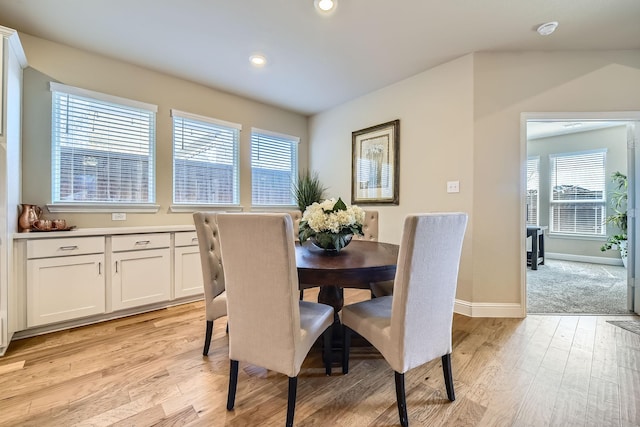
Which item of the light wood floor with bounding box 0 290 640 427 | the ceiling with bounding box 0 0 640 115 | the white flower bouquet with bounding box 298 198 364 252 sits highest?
the ceiling with bounding box 0 0 640 115

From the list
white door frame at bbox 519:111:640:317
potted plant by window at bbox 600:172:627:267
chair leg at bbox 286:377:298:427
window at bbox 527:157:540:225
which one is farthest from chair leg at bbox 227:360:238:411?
window at bbox 527:157:540:225

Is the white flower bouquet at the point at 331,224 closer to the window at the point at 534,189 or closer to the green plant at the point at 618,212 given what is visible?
the green plant at the point at 618,212

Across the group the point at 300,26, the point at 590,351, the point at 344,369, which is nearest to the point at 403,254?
the point at 344,369

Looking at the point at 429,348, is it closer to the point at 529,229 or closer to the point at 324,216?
the point at 324,216

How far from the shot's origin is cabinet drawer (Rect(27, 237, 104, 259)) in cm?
221

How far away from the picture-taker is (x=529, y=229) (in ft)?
14.6

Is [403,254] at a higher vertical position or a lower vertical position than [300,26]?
lower

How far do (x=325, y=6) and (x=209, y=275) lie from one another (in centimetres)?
218

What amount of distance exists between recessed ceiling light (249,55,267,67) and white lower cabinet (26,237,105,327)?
2.29m

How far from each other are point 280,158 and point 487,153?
9.36 ft

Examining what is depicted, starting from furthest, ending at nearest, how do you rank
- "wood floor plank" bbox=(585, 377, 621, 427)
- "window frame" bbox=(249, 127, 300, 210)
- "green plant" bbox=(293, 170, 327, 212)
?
"green plant" bbox=(293, 170, 327, 212)
"window frame" bbox=(249, 127, 300, 210)
"wood floor plank" bbox=(585, 377, 621, 427)

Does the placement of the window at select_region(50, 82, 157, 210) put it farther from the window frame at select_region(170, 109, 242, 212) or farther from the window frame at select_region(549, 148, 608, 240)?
the window frame at select_region(549, 148, 608, 240)

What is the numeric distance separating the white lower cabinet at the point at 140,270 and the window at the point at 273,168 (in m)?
1.51

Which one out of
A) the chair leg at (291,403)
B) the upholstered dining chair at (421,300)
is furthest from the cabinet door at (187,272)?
the upholstered dining chair at (421,300)
